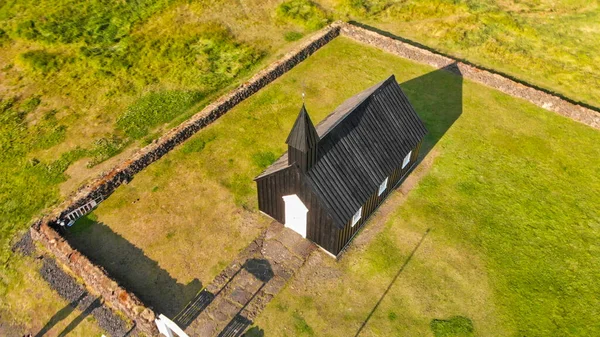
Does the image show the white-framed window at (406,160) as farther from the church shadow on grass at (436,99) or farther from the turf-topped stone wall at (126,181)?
the turf-topped stone wall at (126,181)

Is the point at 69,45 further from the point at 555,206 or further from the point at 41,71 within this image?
the point at 555,206

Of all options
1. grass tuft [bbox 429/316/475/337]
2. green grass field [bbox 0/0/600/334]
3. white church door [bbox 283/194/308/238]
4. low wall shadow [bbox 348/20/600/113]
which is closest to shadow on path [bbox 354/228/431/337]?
grass tuft [bbox 429/316/475/337]

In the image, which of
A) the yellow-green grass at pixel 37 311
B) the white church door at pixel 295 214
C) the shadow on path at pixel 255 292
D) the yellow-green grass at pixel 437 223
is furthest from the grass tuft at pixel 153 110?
the shadow on path at pixel 255 292

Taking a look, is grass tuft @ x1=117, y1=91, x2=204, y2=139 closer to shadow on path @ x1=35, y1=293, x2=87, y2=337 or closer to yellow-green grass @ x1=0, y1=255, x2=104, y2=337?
yellow-green grass @ x1=0, y1=255, x2=104, y2=337

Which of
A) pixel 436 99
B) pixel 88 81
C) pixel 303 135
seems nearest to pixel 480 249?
pixel 303 135

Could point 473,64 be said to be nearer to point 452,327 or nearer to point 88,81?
point 452,327

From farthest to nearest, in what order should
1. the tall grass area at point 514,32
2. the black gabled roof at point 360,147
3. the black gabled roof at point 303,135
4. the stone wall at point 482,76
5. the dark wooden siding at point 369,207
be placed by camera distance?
1. the tall grass area at point 514,32
2. the stone wall at point 482,76
3. the dark wooden siding at point 369,207
4. the black gabled roof at point 360,147
5. the black gabled roof at point 303,135
